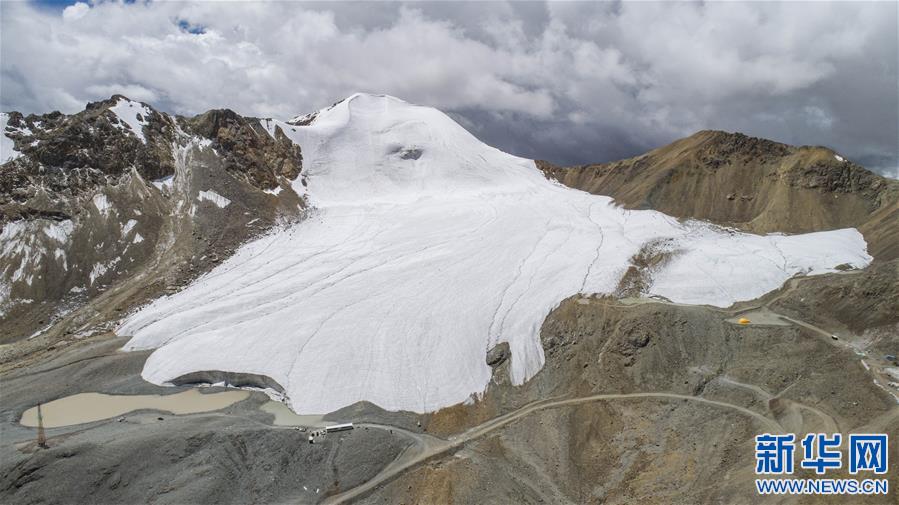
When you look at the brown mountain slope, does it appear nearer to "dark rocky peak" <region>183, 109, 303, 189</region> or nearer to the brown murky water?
"dark rocky peak" <region>183, 109, 303, 189</region>

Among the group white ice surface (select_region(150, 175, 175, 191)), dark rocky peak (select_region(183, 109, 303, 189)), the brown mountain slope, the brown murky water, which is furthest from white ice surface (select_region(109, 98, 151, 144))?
the brown mountain slope

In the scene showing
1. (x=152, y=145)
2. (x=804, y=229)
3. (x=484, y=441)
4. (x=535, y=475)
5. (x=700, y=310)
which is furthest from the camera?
(x=152, y=145)

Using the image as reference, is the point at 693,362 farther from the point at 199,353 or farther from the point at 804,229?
the point at 199,353

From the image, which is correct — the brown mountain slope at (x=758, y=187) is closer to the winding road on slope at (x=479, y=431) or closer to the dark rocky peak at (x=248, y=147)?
the winding road on slope at (x=479, y=431)

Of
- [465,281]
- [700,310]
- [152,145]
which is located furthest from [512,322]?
[152,145]

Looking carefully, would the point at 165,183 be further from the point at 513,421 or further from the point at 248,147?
the point at 513,421

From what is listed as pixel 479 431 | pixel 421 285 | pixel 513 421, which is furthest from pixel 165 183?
pixel 513 421
